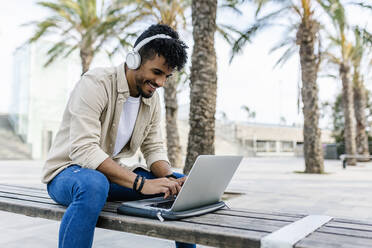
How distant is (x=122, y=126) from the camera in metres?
2.40

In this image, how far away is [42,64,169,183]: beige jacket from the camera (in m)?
2.06

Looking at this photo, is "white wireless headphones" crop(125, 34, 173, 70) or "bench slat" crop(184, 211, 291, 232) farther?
"white wireless headphones" crop(125, 34, 173, 70)

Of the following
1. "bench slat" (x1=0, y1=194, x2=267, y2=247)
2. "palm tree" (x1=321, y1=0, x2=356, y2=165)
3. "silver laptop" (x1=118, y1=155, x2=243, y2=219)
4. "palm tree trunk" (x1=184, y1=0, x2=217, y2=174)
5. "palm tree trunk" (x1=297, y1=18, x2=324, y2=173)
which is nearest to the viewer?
"bench slat" (x1=0, y1=194, x2=267, y2=247)

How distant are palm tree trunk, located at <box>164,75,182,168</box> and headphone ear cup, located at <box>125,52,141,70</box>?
11414 mm

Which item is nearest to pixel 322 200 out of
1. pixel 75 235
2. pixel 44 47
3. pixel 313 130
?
pixel 75 235

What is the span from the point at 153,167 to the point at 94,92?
740 millimetres

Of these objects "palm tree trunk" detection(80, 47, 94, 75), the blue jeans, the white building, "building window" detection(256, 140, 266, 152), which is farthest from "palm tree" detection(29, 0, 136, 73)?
"building window" detection(256, 140, 266, 152)

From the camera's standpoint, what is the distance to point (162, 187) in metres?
1.98

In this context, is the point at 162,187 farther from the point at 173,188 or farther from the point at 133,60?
the point at 133,60

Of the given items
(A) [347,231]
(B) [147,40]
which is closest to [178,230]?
(A) [347,231]

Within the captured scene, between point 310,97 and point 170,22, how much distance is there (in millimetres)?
5700

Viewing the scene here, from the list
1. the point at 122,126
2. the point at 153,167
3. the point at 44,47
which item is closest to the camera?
the point at 122,126

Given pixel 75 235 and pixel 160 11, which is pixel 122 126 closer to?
pixel 75 235

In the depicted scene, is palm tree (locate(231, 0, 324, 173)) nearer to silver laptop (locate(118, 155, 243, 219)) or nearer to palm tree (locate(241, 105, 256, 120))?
silver laptop (locate(118, 155, 243, 219))
